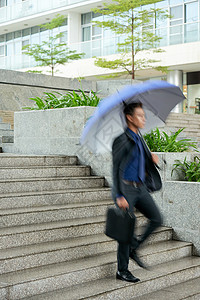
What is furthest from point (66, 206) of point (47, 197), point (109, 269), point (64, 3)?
point (64, 3)

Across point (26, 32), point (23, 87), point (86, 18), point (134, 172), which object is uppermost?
point (86, 18)

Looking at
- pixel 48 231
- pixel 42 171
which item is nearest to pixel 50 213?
pixel 48 231

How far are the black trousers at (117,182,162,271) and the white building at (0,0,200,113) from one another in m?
25.2

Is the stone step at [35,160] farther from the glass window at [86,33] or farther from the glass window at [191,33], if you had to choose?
the glass window at [86,33]

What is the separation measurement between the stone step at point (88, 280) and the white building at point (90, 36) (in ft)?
80.6

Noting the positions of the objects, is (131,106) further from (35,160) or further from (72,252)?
(35,160)

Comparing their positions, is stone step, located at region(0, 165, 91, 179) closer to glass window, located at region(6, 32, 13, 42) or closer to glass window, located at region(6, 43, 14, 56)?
glass window, located at region(6, 43, 14, 56)

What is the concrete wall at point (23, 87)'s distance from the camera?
1432cm

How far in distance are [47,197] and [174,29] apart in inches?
964

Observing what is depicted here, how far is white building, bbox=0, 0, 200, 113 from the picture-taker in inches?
1161

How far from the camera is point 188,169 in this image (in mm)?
7297

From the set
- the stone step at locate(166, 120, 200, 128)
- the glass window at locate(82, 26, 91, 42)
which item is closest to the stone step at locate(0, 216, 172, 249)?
the stone step at locate(166, 120, 200, 128)

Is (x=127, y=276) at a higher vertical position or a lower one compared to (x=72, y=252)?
lower

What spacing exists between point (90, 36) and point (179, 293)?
34607mm
